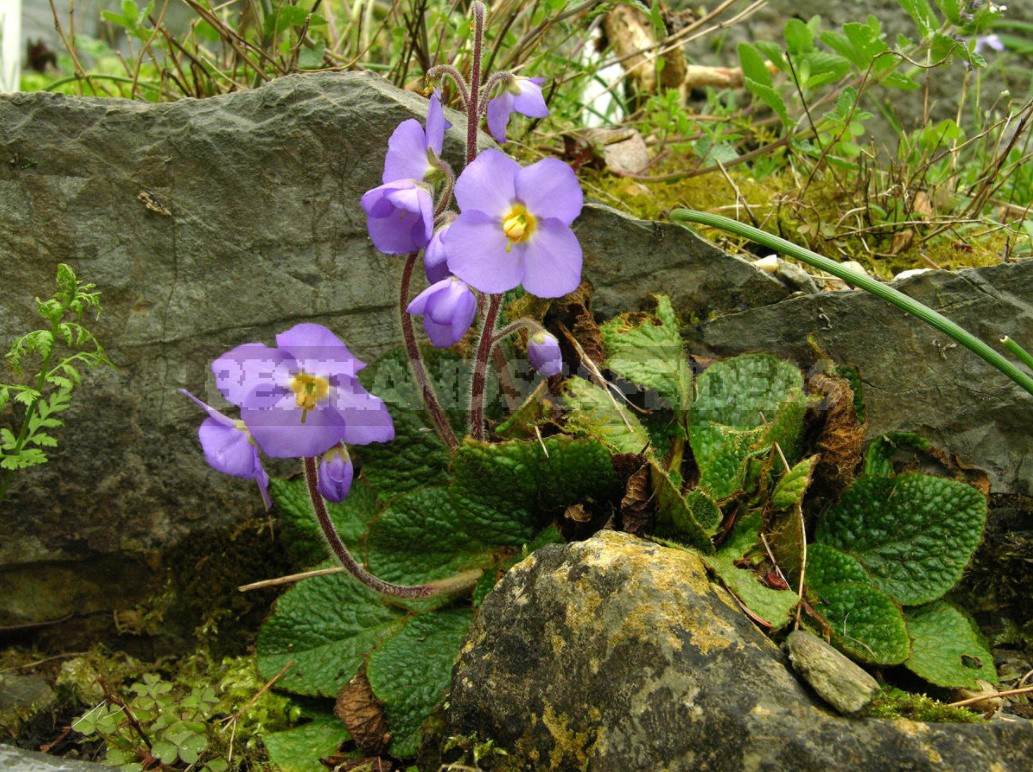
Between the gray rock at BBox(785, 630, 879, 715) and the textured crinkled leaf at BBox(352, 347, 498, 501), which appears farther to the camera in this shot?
the textured crinkled leaf at BBox(352, 347, 498, 501)

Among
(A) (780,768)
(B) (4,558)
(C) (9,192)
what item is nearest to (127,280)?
(C) (9,192)

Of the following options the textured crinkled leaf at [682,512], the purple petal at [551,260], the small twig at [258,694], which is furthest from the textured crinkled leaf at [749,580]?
the small twig at [258,694]

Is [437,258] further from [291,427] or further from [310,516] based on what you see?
[310,516]

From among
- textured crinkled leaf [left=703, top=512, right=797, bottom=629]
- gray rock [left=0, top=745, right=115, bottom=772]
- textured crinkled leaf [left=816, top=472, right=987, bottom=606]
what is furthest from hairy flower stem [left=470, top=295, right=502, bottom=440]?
gray rock [left=0, top=745, right=115, bottom=772]

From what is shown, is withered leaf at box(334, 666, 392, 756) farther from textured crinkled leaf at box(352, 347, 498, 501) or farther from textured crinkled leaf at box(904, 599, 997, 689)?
textured crinkled leaf at box(904, 599, 997, 689)

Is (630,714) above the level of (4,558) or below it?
above

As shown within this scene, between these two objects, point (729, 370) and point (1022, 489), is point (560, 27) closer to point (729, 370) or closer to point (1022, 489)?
point (729, 370)

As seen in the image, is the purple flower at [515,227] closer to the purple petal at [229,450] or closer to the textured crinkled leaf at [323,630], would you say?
the purple petal at [229,450]
